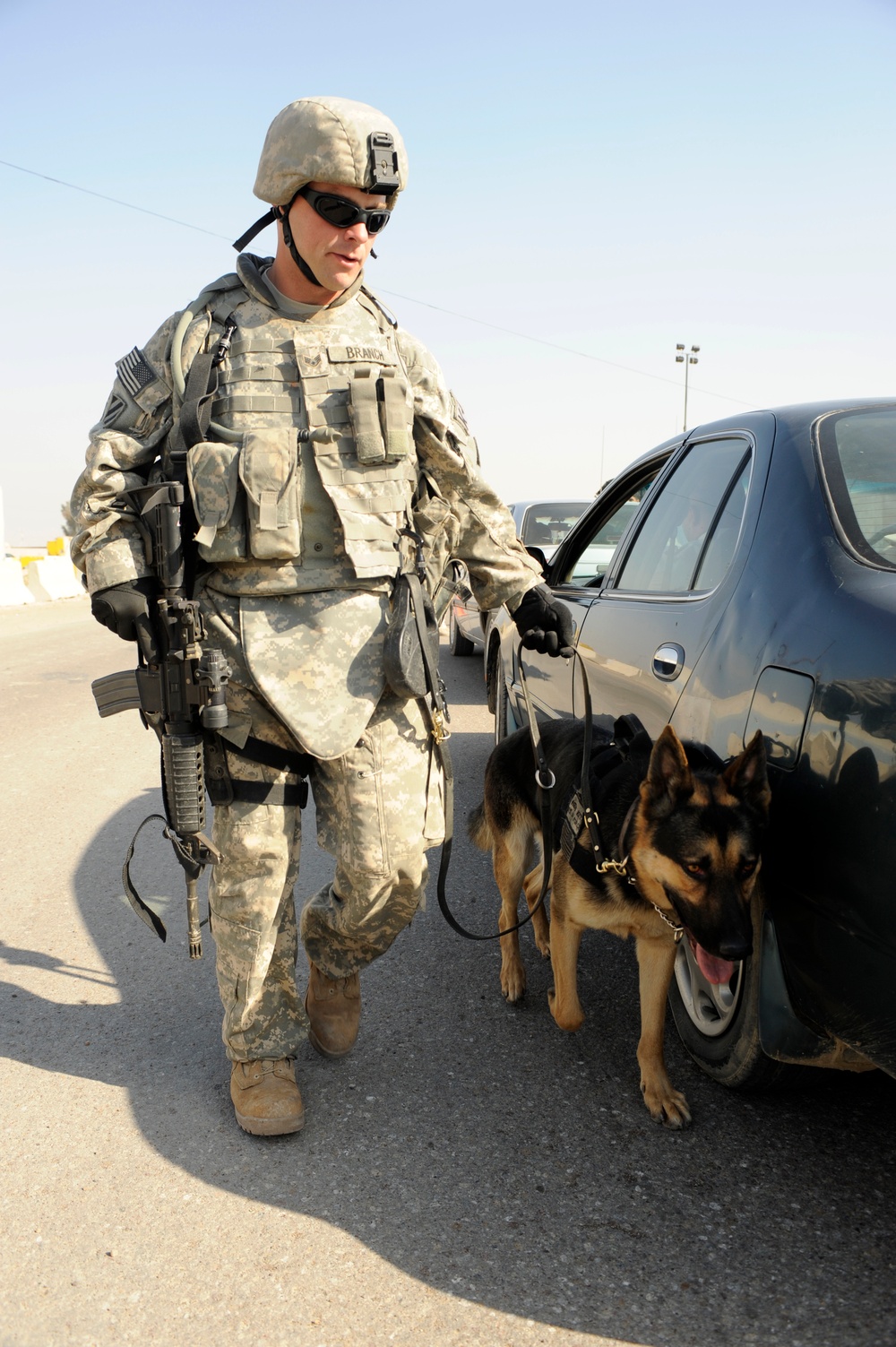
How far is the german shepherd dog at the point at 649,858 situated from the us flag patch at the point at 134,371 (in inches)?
62.8

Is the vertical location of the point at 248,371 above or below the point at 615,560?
above

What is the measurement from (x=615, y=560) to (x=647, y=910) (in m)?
1.58

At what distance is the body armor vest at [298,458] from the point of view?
2.79 metres

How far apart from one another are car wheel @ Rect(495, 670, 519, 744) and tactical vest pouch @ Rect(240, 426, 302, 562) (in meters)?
2.41

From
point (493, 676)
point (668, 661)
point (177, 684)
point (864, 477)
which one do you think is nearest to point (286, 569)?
point (177, 684)

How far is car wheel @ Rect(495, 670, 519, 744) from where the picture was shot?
205 inches

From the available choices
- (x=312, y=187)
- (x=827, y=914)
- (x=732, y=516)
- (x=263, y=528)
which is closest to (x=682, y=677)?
(x=732, y=516)

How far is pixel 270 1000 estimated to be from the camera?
2996mm

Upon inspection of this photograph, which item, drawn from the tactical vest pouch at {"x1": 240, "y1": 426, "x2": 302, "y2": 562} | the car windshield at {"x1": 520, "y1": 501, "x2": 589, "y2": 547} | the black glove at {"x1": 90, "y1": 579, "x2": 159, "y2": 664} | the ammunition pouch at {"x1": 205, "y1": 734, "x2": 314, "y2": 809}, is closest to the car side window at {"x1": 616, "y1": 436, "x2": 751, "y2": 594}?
the tactical vest pouch at {"x1": 240, "y1": 426, "x2": 302, "y2": 562}

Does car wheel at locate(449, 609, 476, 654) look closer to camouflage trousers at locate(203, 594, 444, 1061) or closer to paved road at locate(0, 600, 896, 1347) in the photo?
paved road at locate(0, 600, 896, 1347)

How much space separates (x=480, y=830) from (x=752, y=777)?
1.73 meters

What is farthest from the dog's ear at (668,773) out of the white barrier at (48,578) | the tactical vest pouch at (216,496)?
the white barrier at (48,578)

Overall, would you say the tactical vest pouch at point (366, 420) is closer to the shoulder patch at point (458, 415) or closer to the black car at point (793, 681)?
the shoulder patch at point (458, 415)

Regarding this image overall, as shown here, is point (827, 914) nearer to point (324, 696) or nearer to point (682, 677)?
point (682, 677)
